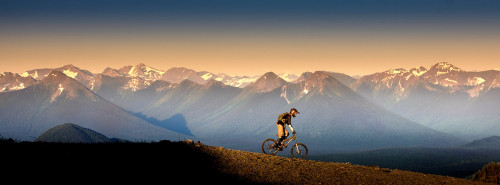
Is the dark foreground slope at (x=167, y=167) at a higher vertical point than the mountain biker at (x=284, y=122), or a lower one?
lower

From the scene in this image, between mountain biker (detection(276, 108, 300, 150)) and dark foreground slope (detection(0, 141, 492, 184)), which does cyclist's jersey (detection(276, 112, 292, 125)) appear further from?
dark foreground slope (detection(0, 141, 492, 184))

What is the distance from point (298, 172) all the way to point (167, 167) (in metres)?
7.60

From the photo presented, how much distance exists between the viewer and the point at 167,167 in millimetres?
25031

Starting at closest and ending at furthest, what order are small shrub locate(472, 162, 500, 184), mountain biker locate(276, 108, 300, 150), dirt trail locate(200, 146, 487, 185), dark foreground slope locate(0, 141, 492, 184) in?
dark foreground slope locate(0, 141, 492, 184) < dirt trail locate(200, 146, 487, 185) < mountain biker locate(276, 108, 300, 150) < small shrub locate(472, 162, 500, 184)

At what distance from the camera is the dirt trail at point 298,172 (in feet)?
84.6

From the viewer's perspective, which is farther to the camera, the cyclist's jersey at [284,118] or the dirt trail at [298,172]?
the cyclist's jersey at [284,118]

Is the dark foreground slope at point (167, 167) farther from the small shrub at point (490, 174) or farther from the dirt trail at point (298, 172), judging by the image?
the small shrub at point (490, 174)

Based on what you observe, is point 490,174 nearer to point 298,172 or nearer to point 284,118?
point 284,118

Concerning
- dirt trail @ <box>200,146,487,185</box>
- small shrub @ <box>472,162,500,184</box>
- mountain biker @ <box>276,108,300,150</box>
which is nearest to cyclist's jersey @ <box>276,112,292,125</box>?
mountain biker @ <box>276,108,300,150</box>

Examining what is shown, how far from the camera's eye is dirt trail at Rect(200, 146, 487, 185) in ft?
84.6

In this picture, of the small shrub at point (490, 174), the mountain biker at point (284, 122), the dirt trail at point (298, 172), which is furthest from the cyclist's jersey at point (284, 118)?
the small shrub at point (490, 174)

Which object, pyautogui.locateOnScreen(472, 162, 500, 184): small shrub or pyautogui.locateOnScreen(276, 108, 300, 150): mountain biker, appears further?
pyautogui.locateOnScreen(472, 162, 500, 184): small shrub

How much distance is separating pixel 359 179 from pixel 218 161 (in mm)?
8373

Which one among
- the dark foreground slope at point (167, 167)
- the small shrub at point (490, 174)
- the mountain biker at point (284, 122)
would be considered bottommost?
the dark foreground slope at point (167, 167)
